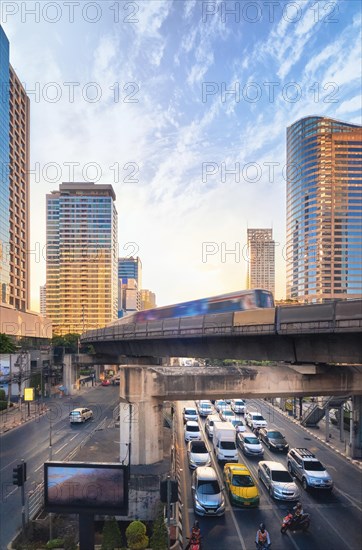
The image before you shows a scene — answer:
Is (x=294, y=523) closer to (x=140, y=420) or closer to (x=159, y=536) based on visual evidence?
(x=159, y=536)

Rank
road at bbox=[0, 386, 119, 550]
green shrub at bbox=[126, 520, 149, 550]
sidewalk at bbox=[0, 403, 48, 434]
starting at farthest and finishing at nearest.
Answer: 1. sidewalk at bbox=[0, 403, 48, 434]
2. road at bbox=[0, 386, 119, 550]
3. green shrub at bbox=[126, 520, 149, 550]

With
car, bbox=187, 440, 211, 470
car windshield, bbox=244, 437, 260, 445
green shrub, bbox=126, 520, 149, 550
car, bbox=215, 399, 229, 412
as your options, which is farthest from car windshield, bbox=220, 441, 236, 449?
car, bbox=215, 399, 229, 412

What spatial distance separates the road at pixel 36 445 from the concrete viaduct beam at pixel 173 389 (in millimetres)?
4431

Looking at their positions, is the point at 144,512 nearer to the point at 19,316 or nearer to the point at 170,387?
the point at 170,387

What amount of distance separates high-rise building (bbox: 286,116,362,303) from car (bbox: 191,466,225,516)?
142650 mm

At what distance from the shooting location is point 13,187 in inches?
3337

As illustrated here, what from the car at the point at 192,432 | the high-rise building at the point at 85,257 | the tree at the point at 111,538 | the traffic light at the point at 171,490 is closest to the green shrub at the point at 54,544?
the tree at the point at 111,538

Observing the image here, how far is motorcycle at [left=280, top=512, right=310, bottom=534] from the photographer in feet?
54.9

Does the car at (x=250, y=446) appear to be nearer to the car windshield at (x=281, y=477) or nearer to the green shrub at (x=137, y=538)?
the car windshield at (x=281, y=477)

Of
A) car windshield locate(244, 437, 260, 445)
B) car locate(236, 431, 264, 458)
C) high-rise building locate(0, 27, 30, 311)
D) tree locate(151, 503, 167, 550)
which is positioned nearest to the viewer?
tree locate(151, 503, 167, 550)

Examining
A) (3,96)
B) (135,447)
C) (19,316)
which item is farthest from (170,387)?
(3,96)

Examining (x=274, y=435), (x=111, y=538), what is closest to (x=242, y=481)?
(x=111, y=538)

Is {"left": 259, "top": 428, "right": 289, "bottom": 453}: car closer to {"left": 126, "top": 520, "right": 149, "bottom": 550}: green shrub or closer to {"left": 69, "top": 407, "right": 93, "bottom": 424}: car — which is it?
{"left": 126, "top": 520, "right": 149, "bottom": 550}: green shrub

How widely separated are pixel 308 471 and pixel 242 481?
4.40 m
